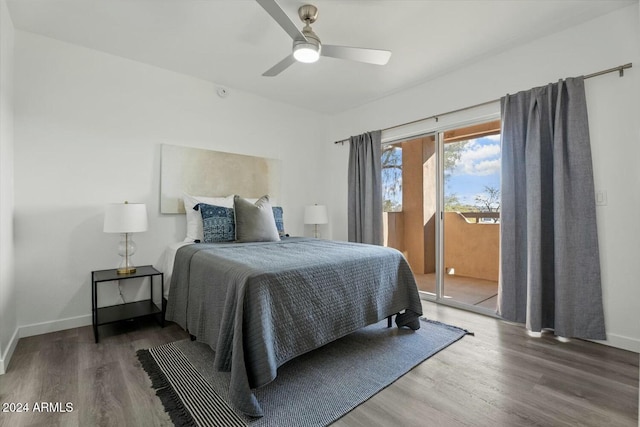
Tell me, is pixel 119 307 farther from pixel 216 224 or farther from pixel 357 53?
pixel 357 53

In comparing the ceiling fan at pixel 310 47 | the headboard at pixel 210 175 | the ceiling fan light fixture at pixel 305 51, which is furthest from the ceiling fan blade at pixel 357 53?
the headboard at pixel 210 175

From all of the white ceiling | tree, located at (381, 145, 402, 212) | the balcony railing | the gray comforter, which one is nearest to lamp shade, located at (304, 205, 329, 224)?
tree, located at (381, 145, 402, 212)

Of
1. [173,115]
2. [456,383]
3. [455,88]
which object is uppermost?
[455,88]

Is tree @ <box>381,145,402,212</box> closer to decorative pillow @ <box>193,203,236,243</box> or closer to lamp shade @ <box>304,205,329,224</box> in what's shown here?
lamp shade @ <box>304,205,329,224</box>

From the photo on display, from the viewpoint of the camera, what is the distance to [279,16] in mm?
1795

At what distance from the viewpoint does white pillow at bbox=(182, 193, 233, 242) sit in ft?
9.83

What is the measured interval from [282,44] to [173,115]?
1437 millimetres

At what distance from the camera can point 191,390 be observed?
1.70 metres

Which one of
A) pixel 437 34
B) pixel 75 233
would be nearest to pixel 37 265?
pixel 75 233

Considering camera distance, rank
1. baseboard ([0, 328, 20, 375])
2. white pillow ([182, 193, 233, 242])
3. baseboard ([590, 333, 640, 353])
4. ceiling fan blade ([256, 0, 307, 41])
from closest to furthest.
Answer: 1. ceiling fan blade ([256, 0, 307, 41])
2. baseboard ([0, 328, 20, 375])
3. baseboard ([590, 333, 640, 353])
4. white pillow ([182, 193, 233, 242])

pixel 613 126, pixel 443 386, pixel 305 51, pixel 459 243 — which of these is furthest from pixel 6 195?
pixel 459 243

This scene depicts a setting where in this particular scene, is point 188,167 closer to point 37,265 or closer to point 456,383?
point 37,265

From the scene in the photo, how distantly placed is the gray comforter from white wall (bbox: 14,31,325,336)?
94 cm

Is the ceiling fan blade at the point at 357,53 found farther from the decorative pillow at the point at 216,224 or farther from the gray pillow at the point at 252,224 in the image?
the decorative pillow at the point at 216,224
